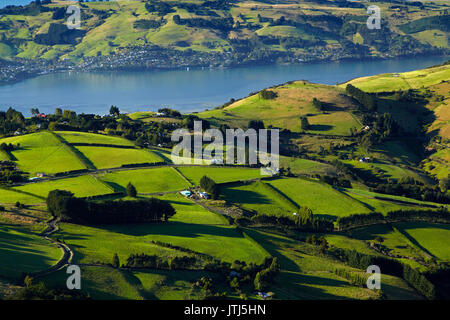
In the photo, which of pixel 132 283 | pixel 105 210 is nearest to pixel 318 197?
pixel 105 210

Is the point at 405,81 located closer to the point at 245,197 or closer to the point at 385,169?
the point at 385,169

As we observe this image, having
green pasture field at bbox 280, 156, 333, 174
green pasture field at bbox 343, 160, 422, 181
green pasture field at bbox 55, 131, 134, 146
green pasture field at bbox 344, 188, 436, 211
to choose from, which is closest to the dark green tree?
green pasture field at bbox 344, 188, 436, 211

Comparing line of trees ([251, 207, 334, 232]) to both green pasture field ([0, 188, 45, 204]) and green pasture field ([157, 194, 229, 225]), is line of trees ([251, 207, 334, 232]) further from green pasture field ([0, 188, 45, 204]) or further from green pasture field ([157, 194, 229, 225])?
green pasture field ([0, 188, 45, 204])

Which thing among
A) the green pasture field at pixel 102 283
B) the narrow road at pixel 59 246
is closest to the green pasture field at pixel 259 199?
the narrow road at pixel 59 246

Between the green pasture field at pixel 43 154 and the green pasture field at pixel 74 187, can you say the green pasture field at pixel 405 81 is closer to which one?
the green pasture field at pixel 43 154

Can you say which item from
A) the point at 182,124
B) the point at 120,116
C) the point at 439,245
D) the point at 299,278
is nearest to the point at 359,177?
the point at 439,245
